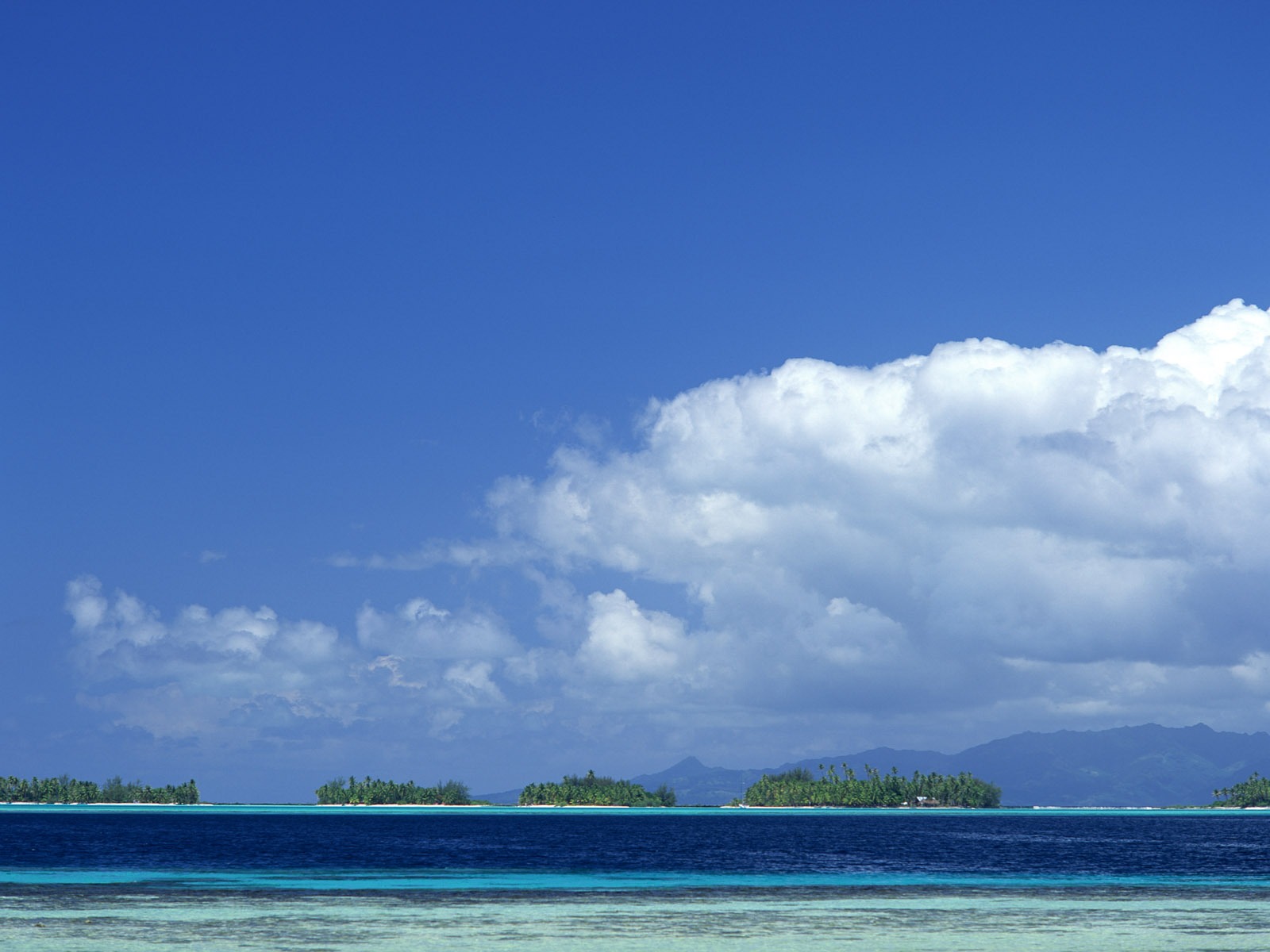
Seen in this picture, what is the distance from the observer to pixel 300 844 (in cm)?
17100

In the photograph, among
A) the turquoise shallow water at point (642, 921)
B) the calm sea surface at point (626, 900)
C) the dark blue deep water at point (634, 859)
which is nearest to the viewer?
the turquoise shallow water at point (642, 921)

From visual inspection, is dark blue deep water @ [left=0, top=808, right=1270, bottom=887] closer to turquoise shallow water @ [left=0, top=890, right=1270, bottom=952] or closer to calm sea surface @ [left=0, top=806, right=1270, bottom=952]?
calm sea surface @ [left=0, top=806, right=1270, bottom=952]

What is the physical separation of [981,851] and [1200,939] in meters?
108

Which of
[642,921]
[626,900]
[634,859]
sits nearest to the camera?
[642,921]

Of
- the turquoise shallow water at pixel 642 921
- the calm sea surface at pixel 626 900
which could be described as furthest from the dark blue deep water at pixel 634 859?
the turquoise shallow water at pixel 642 921

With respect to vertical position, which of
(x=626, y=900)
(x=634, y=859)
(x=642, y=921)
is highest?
(x=642, y=921)

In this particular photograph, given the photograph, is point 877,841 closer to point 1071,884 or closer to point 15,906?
point 1071,884

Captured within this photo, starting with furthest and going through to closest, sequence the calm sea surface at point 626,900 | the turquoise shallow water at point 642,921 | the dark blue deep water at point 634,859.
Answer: the dark blue deep water at point 634,859
the calm sea surface at point 626,900
the turquoise shallow water at point 642,921

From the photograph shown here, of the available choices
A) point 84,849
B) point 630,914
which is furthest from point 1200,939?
point 84,849

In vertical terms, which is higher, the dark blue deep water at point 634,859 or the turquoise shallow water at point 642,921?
the turquoise shallow water at point 642,921

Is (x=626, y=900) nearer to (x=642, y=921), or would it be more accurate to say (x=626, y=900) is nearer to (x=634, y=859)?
(x=642, y=921)

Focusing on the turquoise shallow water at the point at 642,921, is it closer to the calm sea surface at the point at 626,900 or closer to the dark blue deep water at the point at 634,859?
the calm sea surface at the point at 626,900

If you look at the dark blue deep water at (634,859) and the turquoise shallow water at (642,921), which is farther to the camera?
the dark blue deep water at (634,859)

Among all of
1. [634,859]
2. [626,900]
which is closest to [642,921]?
[626,900]
